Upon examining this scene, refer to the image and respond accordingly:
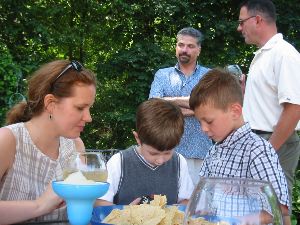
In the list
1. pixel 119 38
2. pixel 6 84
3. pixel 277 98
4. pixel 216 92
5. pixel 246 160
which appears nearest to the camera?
pixel 246 160

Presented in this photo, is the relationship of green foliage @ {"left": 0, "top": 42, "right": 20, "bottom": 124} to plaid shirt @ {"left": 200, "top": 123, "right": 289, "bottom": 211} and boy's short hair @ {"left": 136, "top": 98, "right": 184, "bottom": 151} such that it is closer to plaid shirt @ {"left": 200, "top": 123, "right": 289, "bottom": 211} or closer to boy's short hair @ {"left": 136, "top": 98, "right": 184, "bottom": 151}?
boy's short hair @ {"left": 136, "top": 98, "right": 184, "bottom": 151}

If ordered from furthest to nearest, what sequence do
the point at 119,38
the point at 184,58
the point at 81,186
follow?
the point at 119,38 < the point at 184,58 < the point at 81,186

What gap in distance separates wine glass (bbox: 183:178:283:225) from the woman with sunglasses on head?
113 centimetres

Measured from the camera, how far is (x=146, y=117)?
2.29 meters

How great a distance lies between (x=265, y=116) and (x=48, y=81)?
1.56 meters

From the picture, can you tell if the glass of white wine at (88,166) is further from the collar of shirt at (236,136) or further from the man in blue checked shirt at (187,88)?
the man in blue checked shirt at (187,88)

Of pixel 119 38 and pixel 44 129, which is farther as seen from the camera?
pixel 119 38

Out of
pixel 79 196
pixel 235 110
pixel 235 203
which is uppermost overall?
pixel 235 110

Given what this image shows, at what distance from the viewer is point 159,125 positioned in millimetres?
2258

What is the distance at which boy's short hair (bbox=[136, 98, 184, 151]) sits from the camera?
7.29 feet

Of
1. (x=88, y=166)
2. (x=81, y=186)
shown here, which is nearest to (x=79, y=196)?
(x=81, y=186)

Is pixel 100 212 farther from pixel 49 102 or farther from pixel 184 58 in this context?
pixel 184 58

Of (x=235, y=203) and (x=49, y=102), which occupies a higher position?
(x=49, y=102)

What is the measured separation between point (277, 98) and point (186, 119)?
1086 millimetres
